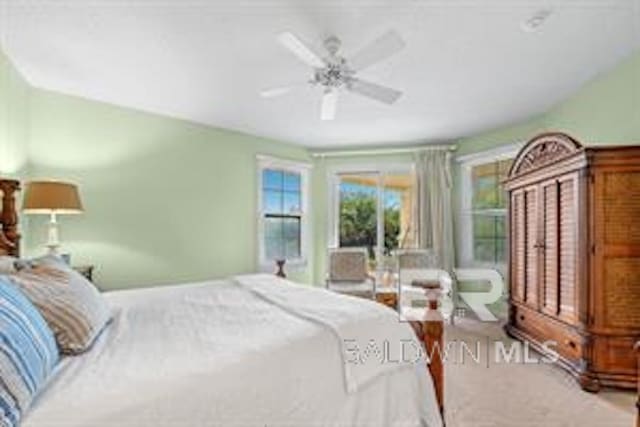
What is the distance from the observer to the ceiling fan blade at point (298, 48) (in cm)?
211

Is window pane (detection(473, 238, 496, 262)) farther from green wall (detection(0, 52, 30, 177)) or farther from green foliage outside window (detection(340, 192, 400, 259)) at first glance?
green wall (detection(0, 52, 30, 177))

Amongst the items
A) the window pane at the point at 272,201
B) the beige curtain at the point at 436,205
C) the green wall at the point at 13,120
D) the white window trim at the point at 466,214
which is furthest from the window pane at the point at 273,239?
the green wall at the point at 13,120

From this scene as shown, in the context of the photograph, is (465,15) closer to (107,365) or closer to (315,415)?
(315,415)

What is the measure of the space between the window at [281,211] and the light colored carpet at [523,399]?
2.84 metres

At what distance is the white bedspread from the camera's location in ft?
3.55

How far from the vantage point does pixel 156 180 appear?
416 cm

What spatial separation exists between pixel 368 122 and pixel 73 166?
3.02 meters

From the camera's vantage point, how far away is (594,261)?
2760 mm

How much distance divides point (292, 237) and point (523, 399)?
3.69 metres

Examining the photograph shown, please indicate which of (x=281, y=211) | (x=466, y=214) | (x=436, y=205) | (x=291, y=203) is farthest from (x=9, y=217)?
(x=466, y=214)

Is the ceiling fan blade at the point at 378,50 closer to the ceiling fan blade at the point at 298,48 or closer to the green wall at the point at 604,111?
the ceiling fan blade at the point at 298,48

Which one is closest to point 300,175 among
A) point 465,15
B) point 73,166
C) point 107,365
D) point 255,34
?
point 73,166

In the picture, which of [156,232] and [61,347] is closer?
[61,347]

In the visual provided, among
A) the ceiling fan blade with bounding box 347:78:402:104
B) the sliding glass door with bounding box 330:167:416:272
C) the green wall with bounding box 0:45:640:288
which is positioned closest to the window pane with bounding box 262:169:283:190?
the green wall with bounding box 0:45:640:288
